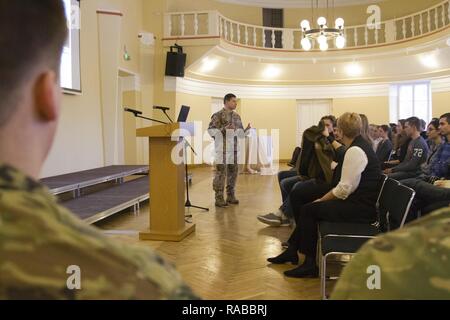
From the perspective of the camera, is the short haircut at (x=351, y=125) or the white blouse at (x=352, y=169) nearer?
the white blouse at (x=352, y=169)

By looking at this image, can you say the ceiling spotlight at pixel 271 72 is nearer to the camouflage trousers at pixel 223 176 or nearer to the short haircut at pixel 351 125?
the camouflage trousers at pixel 223 176

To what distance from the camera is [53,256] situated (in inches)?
19.8

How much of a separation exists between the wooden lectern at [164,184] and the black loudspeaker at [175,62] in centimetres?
644

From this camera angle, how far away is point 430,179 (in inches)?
169

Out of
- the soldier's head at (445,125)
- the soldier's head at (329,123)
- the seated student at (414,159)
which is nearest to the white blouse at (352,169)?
the soldier's head at (329,123)

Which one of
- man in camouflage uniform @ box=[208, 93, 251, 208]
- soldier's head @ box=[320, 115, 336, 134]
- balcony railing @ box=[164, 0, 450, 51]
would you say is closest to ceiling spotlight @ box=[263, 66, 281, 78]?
balcony railing @ box=[164, 0, 450, 51]

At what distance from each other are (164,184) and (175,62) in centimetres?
670

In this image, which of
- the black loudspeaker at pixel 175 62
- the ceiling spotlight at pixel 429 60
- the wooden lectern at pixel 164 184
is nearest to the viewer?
the wooden lectern at pixel 164 184

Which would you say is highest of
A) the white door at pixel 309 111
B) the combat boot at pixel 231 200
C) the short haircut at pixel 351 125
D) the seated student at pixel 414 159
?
the white door at pixel 309 111

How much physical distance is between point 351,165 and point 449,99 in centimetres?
1040

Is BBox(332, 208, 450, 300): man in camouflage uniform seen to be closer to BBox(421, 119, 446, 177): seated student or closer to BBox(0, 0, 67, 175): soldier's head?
BBox(0, 0, 67, 175): soldier's head

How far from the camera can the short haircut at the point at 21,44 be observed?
578 mm

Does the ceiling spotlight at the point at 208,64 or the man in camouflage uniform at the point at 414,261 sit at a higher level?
the ceiling spotlight at the point at 208,64

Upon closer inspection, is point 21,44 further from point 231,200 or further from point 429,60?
point 429,60
